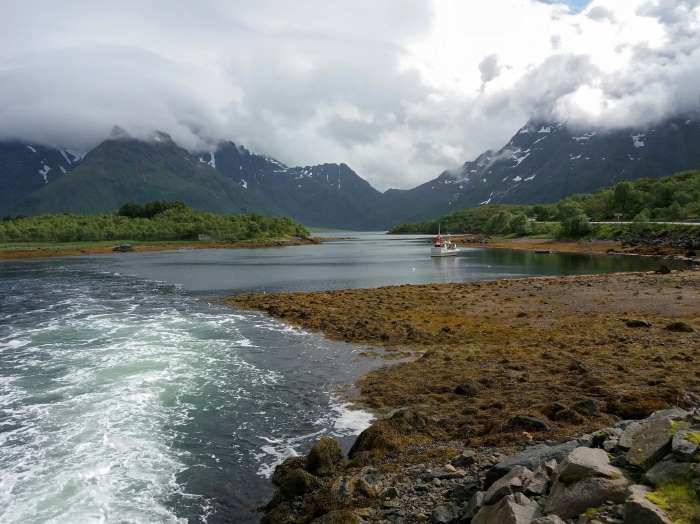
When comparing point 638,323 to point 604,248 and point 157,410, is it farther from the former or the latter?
point 604,248

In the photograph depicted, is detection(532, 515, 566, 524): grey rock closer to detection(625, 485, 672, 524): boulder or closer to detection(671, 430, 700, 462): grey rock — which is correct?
detection(625, 485, 672, 524): boulder

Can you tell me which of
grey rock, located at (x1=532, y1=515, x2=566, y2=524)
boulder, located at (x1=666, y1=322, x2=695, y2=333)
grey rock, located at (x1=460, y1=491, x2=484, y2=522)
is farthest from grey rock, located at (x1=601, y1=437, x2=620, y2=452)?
boulder, located at (x1=666, y1=322, x2=695, y2=333)

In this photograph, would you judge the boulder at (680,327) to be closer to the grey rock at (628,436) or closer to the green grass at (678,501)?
the grey rock at (628,436)

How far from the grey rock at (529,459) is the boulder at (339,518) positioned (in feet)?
11.0

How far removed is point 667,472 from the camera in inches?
348

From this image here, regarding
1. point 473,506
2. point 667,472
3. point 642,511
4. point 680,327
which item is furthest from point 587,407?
point 680,327

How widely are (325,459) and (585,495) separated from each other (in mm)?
7942

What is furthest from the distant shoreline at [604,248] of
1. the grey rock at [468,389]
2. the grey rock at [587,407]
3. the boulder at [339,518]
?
the boulder at [339,518]

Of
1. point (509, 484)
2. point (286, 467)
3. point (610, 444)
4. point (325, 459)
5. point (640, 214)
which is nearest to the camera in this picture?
point (509, 484)

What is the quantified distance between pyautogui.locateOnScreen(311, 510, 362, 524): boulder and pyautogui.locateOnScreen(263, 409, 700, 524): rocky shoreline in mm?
25

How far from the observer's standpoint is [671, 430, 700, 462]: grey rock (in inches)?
356

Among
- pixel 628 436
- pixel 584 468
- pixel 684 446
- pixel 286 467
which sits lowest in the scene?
pixel 286 467

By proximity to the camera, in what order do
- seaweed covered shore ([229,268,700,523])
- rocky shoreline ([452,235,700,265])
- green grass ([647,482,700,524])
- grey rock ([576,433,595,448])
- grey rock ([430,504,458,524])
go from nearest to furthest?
green grass ([647,482,700,524]) < grey rock ([430,504,458,524]) < grey rock ([576,433,595,448]) < seaweed covered shore ([229,268,700,523]) < rocky shoreline ([452,235,700,265])

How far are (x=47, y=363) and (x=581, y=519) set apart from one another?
30.3 m
